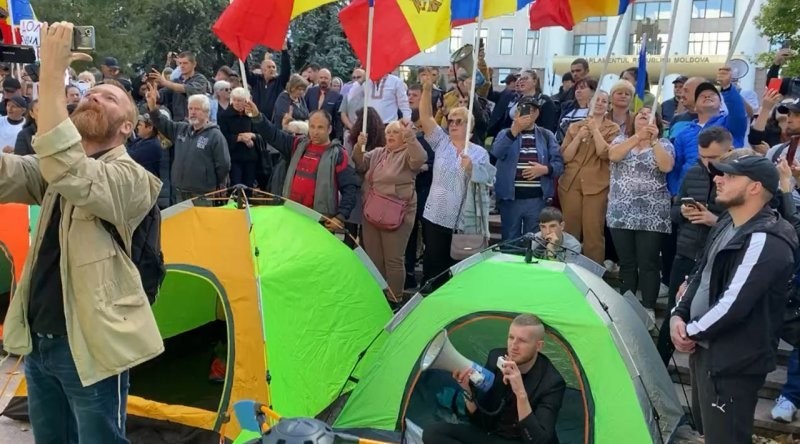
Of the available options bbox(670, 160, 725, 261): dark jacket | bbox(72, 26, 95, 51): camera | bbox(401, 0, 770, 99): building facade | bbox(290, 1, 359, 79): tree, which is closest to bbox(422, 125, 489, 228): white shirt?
bbox(670, 160, 725, 261): dark jacket

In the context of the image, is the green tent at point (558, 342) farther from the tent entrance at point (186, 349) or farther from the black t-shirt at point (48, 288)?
the black t-shirt at point (48, 288)

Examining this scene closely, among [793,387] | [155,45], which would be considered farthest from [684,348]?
[155,45]

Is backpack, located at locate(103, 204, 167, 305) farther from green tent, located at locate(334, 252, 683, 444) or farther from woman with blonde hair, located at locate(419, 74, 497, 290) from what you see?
woman with blonde hair, located at locate(419, 74, 497, 290)

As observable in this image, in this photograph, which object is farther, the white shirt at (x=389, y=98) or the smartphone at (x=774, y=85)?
the white shirt at (x=389, y=98)

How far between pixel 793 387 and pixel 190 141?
5.13m

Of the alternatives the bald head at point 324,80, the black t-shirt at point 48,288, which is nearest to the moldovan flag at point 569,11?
the bald head at point 324,80

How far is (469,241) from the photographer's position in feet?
24.7

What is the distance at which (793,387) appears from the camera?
4.47m

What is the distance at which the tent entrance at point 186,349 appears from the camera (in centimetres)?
511

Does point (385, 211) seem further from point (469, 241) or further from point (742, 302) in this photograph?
point (742, 302)

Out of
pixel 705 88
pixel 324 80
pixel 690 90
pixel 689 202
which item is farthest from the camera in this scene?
pixel 324 80

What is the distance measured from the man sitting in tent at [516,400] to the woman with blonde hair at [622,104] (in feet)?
9.25

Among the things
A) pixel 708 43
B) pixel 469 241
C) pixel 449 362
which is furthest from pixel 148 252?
pixel 708 43

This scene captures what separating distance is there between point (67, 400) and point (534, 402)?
2.25 meters
